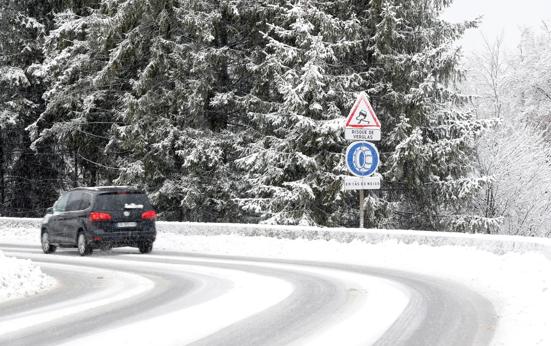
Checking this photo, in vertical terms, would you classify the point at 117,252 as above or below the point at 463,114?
below

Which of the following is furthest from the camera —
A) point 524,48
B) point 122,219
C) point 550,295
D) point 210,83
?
point 524,48

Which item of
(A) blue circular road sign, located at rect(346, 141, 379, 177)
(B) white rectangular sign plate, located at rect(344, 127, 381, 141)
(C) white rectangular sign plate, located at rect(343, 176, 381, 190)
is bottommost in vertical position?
(C) white rectangular sign plate, located at rect(343, 176, 381, 190)

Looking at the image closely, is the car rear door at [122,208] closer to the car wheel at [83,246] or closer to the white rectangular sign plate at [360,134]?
the car wheel at [83,246]

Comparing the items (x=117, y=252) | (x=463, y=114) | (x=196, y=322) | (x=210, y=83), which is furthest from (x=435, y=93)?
(x=196, y=322)

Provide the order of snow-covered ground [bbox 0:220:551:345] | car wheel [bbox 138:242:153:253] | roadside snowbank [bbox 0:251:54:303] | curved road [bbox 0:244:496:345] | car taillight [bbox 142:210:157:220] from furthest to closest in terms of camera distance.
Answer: car wheel [bbox 138:242:153:253], car taillight [bbox 142:210:157:220], roadside snowbank [bbox 0:251:54:303], snow-covered ground [bbox 0:220:551:345], curved road [bbox 0:244:496:345]

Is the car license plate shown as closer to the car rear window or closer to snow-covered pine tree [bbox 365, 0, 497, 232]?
the car rear window

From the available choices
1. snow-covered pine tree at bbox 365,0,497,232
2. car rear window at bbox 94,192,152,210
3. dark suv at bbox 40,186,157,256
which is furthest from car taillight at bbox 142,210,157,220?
snow-covered pine tree at bbox 365,0,497,232

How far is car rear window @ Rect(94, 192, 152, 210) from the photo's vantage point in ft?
60.4

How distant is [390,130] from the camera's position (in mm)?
27312

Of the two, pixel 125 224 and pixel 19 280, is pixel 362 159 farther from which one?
pixel 19 280

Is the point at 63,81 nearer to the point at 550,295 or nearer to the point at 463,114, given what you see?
the point at 463,114

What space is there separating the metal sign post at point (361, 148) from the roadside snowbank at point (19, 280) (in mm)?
7213

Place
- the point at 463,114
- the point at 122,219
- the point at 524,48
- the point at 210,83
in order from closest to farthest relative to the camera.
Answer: the point at 122,219 < the point at 463,114 < the point at 210,83 < the point at 524,48

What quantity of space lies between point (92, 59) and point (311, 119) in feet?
36.3
